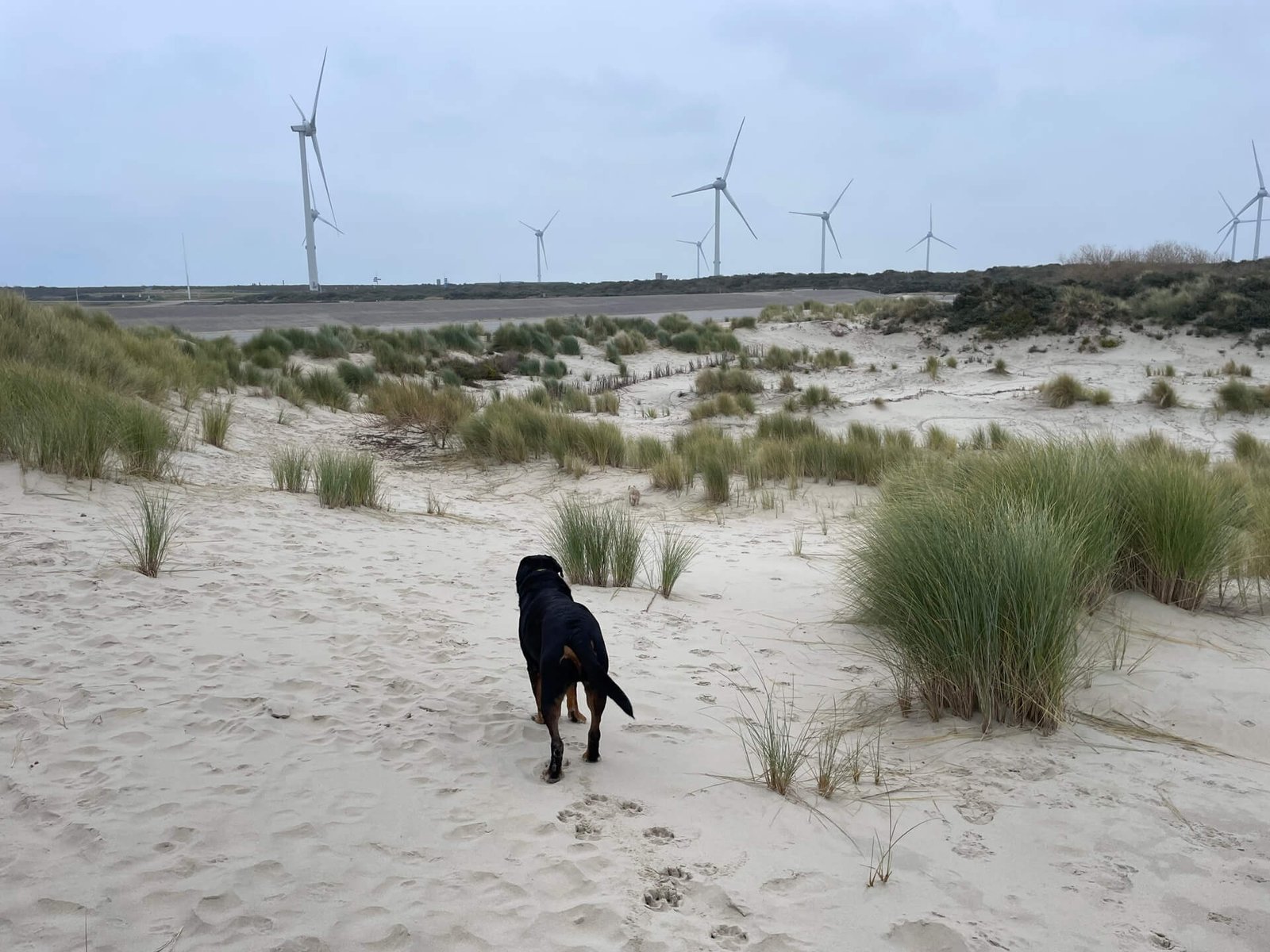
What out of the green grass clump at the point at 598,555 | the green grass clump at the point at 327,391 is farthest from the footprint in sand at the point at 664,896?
the green grass clump at the point at 327,391

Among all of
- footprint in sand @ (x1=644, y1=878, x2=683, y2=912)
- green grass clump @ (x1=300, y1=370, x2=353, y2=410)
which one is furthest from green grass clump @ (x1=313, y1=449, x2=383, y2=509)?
green grass clump @ (x1=300, y1=370, x2=353, y2=410)

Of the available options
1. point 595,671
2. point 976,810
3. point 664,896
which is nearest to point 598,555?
point 595,671

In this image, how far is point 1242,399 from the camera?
16.0m

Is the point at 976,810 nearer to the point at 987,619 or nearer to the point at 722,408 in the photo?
the point at 987,619

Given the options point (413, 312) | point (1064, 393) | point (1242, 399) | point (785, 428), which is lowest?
point (785, 428)

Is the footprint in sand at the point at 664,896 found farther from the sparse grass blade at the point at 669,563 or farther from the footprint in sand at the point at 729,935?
the sparse grass blade at the point at 669,563

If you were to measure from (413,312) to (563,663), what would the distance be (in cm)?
3887

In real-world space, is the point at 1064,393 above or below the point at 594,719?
above

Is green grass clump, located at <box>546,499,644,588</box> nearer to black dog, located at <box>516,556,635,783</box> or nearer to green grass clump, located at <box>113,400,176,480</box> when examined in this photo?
black dog, located at <box>516,556,635,783</box>

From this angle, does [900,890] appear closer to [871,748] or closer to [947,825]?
[947,825]

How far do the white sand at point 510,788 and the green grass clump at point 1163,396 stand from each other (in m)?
12.9

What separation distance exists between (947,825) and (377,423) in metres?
13.8

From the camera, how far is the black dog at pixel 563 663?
124 inches

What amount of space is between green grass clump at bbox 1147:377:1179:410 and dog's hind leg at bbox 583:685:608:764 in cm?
1655
